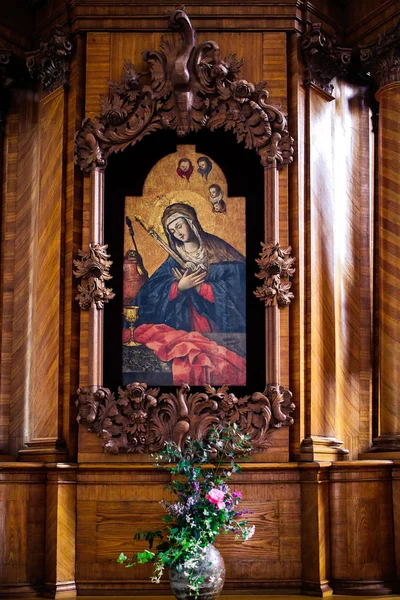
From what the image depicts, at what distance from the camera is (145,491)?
25.0 ft

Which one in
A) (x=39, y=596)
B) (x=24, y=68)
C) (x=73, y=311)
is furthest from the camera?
(x=24, y=68)

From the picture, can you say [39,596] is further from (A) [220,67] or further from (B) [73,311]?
(A) [220,67]

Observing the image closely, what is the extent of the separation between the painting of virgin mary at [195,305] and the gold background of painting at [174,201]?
75mm

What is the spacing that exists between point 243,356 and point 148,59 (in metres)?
2.73

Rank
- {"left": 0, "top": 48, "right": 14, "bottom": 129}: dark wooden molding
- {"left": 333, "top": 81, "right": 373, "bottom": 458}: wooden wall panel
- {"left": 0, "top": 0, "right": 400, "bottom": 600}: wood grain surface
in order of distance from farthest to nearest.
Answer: {"left": 0, "top": 48, "right": 14, "bottom": 129}: dark wooden molding < {"left": 333, "top": 81, "right": 373, "bottom": 458}: wooden wall panel < {"left": 0, "top": 0, "right": 400, "bottom": 600}: wood grain surface

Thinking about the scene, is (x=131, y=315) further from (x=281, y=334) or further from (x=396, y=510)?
(x=396, y=510)

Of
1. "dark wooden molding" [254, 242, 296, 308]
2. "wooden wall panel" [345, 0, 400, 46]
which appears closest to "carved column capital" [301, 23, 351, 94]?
"wooden wall panel" [345, 0, 400, 46]

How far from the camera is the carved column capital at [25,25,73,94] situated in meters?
8.32

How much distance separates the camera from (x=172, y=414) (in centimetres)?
777

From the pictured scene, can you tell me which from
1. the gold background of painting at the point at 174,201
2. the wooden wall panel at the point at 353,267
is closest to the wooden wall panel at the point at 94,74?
the gold background of painting at the point at 174,201

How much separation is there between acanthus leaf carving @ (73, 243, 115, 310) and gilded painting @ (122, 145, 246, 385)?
7.8 inches

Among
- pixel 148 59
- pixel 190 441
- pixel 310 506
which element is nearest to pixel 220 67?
pixel 148 59

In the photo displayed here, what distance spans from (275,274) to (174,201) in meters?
1.12

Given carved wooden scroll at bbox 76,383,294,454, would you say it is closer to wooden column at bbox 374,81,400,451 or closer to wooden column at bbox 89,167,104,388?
wooden column at bbox 89,167,104,388
